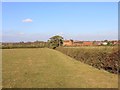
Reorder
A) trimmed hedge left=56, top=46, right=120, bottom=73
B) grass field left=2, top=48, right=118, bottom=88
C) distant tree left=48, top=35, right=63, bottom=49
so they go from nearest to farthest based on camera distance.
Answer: grass field left=2, top=48, right=118, bottom=88
trimmed hedge left=56, top=46, right=120, bottom=73
distant tree left=48, top=35, right=63, bottom=49

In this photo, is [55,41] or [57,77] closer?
[57,77]

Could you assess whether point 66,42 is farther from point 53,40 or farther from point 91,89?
point 91,89

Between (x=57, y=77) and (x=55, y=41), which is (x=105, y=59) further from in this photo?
(x=55, y=41)

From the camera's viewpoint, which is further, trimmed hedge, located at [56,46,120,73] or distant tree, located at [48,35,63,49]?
distant tree, located at [48,35,63,49]

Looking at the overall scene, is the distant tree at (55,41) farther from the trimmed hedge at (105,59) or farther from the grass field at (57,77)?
the grass field at (57,77)

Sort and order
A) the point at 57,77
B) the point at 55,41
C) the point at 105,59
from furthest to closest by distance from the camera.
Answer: the point at 55,41 < the point at 105,59 < the point at 57,77

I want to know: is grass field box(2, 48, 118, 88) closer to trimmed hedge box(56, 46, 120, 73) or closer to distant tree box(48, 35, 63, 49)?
trimmed hedge box(56, 46, 120, 73)

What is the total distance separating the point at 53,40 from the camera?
120 meters

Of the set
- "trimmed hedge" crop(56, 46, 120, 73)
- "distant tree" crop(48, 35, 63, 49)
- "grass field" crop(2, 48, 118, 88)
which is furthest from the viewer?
"distant tree" crop(48, 35, 63, 49)

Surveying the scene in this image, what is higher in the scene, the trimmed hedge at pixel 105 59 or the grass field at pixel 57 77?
the trimmed hedge at pixel 105 59

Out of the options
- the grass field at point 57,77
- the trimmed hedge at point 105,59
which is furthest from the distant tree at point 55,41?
the grass field at point 57,77

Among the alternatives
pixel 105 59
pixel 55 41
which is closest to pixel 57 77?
pixel 105 59

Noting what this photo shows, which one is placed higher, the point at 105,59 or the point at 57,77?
the point at 105,59

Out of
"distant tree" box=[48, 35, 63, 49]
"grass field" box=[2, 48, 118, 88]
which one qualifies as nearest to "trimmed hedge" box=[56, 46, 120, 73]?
"grass field" box=[2, 48, 118, 88]
